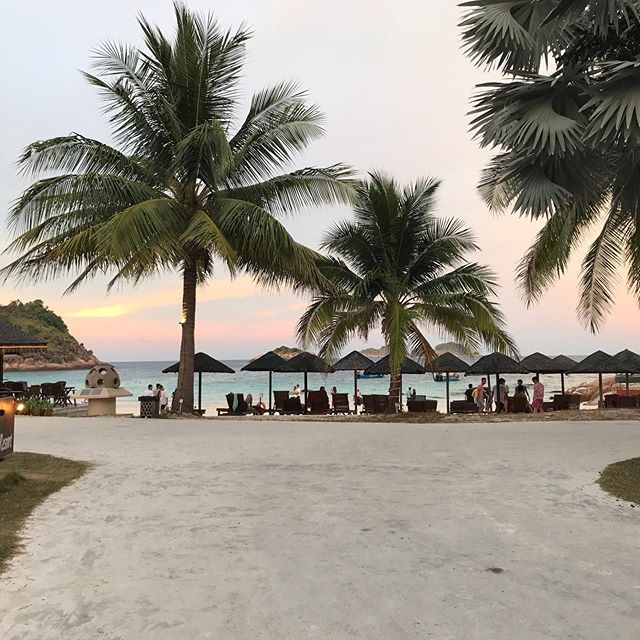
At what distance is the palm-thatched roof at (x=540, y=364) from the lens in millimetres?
21641

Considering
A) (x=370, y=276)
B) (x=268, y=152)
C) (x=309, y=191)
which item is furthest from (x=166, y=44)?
(x=370, y=276)

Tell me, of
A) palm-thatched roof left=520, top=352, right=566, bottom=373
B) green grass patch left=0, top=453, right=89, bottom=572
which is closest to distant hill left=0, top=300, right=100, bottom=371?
palm-thatched roof left=520, top=352, right=566, bottom=373

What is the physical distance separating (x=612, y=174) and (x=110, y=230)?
9.74 m

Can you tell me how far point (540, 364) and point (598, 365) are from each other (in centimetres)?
203

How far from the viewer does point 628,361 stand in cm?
2177

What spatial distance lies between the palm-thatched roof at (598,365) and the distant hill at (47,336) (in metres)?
77.4

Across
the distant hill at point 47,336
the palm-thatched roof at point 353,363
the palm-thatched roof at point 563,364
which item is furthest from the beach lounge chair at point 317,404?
the distant hill at point 47,336

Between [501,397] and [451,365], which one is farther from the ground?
[451,365]

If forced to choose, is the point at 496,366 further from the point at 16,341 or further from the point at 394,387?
the point at 16,341

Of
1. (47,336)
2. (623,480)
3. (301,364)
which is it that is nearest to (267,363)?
(301,364)

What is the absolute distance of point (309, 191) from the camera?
1608 centimetres

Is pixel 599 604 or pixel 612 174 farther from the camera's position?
pixel 612 174

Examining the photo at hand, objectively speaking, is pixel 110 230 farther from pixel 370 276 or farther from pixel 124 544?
pixel 124 544

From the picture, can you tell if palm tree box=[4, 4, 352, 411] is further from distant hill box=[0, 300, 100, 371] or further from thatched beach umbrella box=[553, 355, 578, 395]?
distant hill box=[0, 300, 100, 371]
